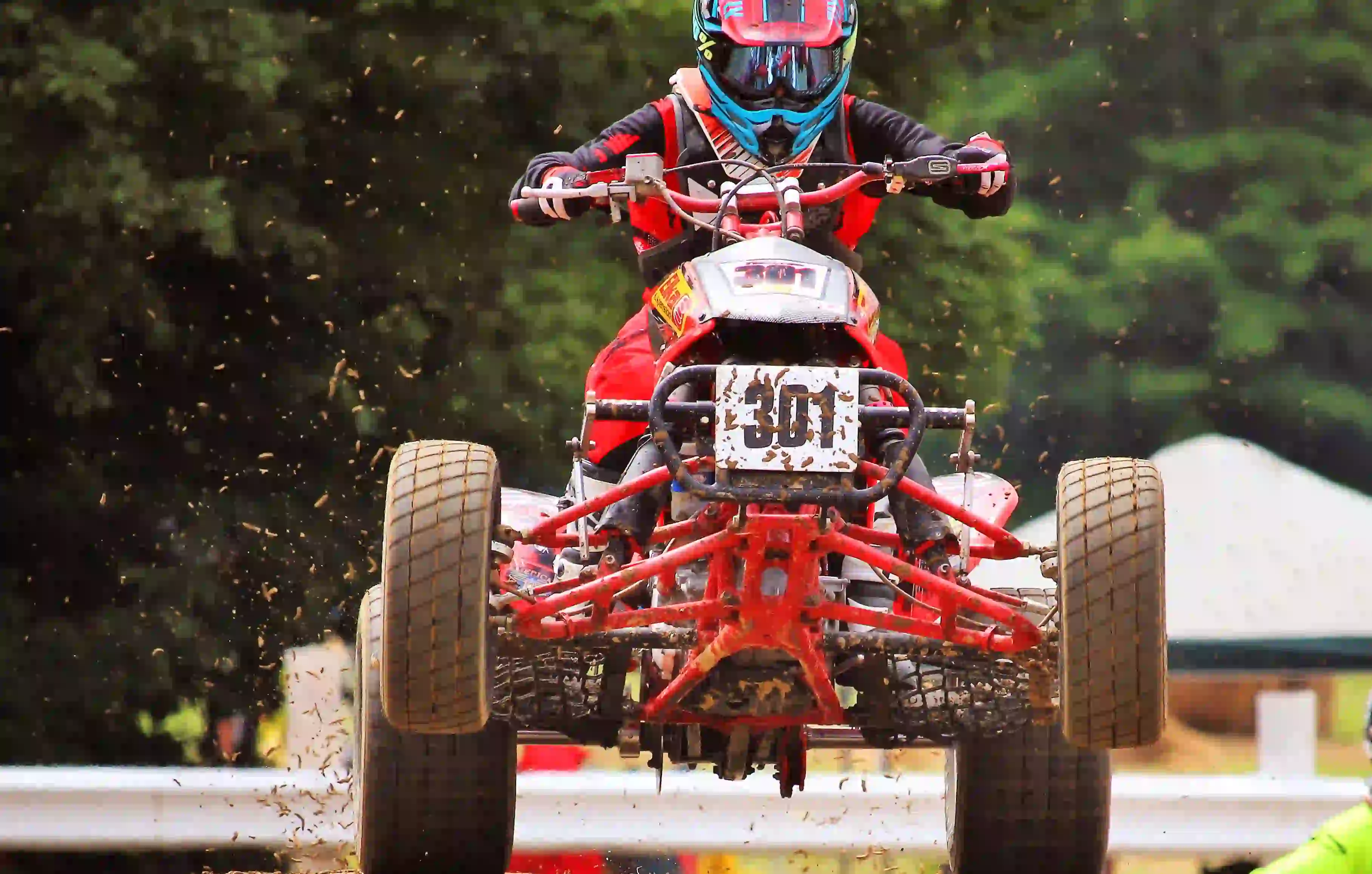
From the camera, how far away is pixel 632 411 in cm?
605

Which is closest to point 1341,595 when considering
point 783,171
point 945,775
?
point 945,775

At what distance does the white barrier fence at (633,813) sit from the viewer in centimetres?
854

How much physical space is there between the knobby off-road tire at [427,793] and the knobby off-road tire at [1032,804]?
1.33 m

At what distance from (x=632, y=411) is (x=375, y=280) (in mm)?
5147

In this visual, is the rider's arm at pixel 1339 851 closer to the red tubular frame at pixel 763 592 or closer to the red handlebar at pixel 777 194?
the red tubular frame at pixel 763 592

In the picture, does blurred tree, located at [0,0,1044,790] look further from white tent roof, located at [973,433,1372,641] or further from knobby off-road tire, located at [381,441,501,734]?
knobby off-road tire, located at [381,441,501,734]

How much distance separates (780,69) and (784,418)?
1.46 meters

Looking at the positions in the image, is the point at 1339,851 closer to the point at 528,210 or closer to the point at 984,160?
the point at 984,160

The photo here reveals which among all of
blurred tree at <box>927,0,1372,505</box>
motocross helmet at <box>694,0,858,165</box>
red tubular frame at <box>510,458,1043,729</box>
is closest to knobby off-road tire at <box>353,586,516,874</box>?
red tubular frame at <box>510,458,1043,729</box>

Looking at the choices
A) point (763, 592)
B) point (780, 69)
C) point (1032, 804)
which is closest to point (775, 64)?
point (780, 69)

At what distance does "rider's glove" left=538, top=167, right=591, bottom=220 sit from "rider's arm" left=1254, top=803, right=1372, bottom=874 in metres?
2.91

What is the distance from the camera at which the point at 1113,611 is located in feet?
19.0

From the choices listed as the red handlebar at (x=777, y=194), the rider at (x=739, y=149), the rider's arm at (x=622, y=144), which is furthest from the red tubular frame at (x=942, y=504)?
the rider's arm at (x=622, y=144)

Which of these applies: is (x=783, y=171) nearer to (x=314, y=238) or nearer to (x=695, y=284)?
(x=695, y=284)
